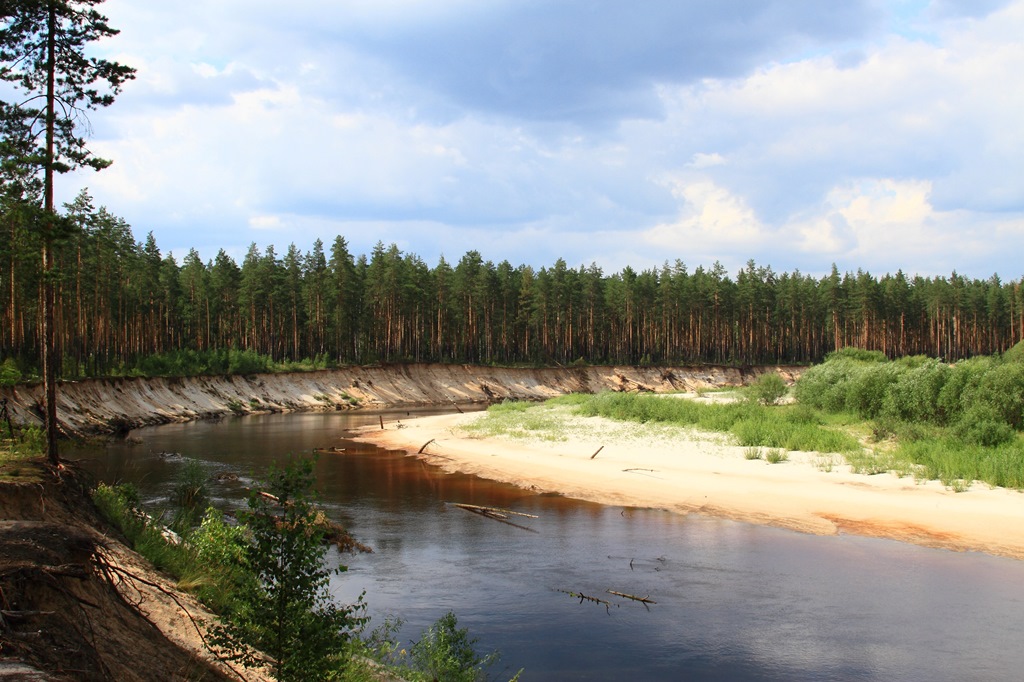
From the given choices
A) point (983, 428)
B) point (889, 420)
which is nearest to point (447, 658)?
point (983, 428)

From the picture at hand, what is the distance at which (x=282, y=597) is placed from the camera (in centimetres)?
659

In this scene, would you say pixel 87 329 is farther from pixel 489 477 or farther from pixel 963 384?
pixel 963 384

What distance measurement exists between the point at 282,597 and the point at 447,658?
12.1 feet

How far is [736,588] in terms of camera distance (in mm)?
14164

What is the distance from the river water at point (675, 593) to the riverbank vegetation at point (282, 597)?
127 centimetres

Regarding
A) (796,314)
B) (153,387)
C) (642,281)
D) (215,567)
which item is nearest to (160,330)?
(153,387)

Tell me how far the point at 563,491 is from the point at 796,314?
96961mm

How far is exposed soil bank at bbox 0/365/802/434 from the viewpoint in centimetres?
4203

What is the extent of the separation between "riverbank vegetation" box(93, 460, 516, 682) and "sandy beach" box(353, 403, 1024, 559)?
12.2 m

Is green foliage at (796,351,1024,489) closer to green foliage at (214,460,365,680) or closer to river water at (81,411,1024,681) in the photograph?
river water at (81,411,1024,681)

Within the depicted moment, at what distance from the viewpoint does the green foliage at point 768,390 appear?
148ft

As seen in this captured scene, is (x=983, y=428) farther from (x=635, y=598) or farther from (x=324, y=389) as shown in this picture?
(x=324, y=389)

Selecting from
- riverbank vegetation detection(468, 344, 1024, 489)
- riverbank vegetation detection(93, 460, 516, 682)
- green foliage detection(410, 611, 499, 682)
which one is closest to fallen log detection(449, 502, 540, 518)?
riverbank vegetation detection(93, 460, 516, 682)

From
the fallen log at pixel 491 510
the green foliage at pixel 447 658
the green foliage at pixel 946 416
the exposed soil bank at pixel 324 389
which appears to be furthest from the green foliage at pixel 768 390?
the green foliage at pixel 447 658
